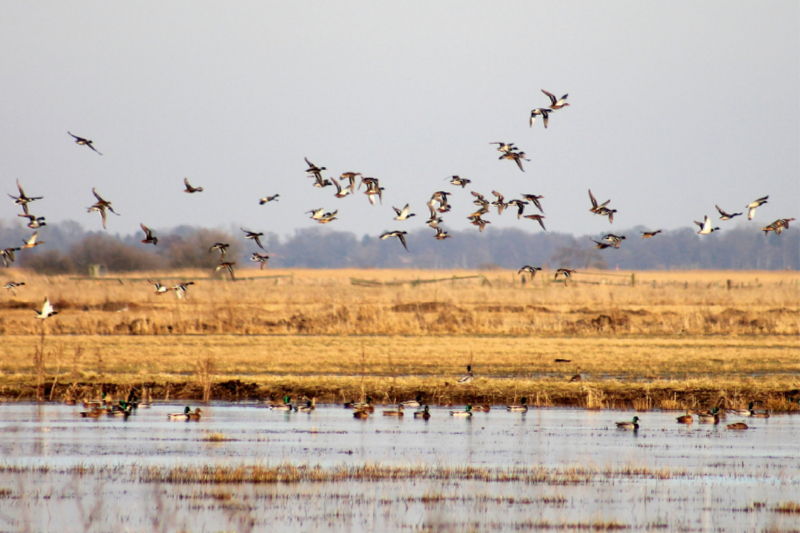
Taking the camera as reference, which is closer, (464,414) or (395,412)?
(464,414)

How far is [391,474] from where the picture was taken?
16500mm

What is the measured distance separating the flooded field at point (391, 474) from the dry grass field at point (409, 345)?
12.2 feet

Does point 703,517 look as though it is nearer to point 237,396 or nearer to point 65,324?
point 237,396

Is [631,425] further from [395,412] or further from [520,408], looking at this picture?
[395,412]

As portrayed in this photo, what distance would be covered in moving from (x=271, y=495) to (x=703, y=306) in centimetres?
4565

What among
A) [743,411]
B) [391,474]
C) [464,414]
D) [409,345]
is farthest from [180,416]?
[409,345]

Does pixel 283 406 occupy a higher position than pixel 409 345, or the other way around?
pixel 409 345

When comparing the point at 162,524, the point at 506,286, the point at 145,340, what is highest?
the point at 506,286

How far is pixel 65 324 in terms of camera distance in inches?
1745

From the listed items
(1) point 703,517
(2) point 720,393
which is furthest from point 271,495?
(2) point 720,393

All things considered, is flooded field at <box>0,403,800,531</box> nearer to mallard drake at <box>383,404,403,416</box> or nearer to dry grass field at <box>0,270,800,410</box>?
mallard drake at <box>383,404,403,416</box>

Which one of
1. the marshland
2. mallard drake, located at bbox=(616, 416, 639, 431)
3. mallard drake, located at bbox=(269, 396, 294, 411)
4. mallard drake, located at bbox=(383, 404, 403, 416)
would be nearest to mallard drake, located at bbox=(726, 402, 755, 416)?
the marshland

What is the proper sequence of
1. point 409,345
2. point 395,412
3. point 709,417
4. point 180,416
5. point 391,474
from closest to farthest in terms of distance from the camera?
point 391,474 → point 180,416 → point 709,417 → point 395,412 → point 409,345

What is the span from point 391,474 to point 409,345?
22.2m
